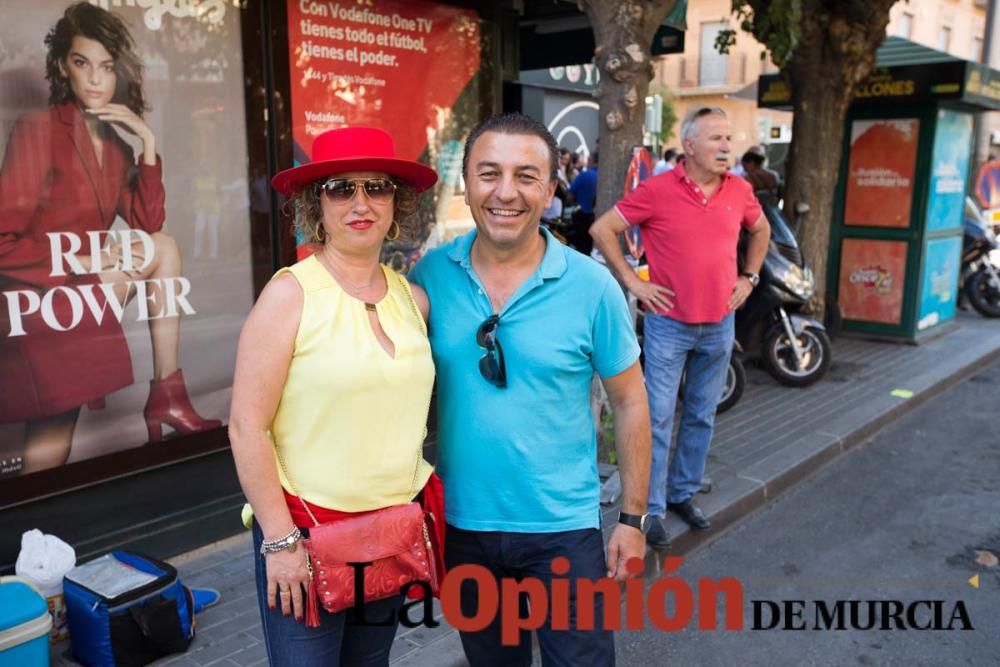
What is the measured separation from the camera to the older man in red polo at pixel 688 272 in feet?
13.2

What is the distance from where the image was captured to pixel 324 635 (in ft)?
6.55

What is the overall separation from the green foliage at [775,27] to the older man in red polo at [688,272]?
1.46 meters

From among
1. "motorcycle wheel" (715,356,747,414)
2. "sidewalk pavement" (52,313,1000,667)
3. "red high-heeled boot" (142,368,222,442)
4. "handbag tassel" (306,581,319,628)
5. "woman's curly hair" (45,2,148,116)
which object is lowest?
"sidewalk pavement" (52,313,1000,667)

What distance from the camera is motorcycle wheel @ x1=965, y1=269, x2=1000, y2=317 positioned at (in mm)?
10672

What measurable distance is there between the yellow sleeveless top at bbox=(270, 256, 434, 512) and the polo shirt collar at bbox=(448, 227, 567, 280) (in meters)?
0.34

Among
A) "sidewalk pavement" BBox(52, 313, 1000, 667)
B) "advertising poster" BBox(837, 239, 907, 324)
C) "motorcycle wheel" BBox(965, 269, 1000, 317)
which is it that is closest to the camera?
"sidewalk pavement" BBox(52, 313, 1000, 667)

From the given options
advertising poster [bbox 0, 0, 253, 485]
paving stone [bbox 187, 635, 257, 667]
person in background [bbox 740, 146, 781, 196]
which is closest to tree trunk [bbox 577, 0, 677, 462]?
advertising poster [bbox 0, 0, 253, 485]

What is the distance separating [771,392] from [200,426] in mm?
4730

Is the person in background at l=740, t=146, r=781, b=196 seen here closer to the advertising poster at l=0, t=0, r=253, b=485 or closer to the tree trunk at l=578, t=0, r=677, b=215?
the tree trunk at l=578, t=0, r=677, b=215

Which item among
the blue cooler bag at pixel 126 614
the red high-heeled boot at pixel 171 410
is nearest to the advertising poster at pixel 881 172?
the red high-heeled boot at pixel 171 410

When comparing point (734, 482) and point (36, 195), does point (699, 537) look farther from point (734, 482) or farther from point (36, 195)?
point (36, 195)

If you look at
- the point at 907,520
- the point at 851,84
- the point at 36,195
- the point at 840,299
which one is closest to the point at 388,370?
the point at 36,195

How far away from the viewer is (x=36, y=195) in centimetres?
359

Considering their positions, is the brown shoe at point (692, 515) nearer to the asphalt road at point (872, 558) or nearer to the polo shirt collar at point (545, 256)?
the asphalt road at point (872, 558)
